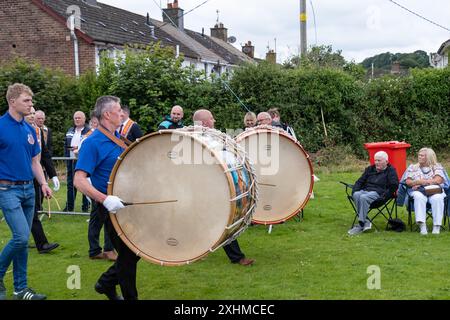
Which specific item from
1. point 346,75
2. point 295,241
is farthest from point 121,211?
point 346,75

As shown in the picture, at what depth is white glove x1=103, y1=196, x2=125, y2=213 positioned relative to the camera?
183 inches

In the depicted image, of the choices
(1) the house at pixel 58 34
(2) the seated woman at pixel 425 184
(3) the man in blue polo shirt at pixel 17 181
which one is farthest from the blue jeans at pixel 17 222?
(1) the house at pixel 58 34

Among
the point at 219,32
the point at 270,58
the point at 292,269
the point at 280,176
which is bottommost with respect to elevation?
the point at 292,269

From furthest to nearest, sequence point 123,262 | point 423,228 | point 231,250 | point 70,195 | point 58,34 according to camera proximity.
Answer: point 58,34
point 70,195
point 423,228
point 231,250
point 123,262

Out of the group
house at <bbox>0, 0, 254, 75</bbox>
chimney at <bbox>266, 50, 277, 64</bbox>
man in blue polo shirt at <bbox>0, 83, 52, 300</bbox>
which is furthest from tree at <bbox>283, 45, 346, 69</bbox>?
man in blue polo shirt at <bbox>0, 83, 52, 300</bbox>

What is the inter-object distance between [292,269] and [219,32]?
40406mm

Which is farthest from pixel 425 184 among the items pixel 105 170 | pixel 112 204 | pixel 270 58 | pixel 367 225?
pixel 270 58

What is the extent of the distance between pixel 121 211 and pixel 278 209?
9.96ft

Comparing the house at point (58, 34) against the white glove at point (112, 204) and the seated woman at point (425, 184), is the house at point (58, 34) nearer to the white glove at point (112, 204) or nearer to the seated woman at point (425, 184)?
the seated woman at point (425, 184)

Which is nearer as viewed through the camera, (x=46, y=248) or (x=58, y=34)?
(x=46, y=248)

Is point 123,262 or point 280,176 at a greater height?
point 280,176

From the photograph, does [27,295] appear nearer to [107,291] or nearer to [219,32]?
[107,291]

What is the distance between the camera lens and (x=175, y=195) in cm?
491

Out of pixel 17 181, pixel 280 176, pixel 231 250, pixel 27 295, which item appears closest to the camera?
pixel 17 181
